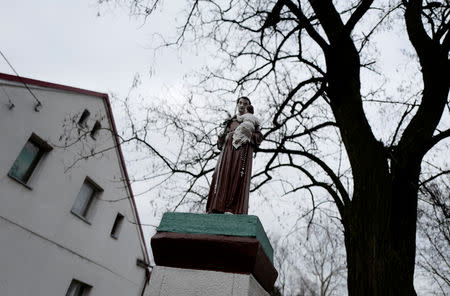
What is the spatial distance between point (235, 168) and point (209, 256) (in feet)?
3.43

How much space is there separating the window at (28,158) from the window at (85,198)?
1964 mm

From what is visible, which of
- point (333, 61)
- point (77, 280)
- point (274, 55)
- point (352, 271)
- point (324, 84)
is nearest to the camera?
point (352, 271)

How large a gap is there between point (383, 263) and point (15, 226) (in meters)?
8.48

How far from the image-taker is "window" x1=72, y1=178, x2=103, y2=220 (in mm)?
10062

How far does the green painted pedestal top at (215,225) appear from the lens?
82.0 inches

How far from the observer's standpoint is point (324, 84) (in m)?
5.56

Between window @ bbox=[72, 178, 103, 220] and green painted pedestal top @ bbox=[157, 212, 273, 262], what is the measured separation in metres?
8.81

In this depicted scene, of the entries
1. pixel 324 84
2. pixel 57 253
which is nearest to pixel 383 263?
pixel 324 84

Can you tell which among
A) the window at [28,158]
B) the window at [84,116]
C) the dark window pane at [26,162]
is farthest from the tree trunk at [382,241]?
the window at [84,116]

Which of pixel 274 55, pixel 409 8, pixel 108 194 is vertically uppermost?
pixel 274 55

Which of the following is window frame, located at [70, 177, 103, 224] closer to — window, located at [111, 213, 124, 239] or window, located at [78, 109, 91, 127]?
window, located at [111, 213, 124, 239]

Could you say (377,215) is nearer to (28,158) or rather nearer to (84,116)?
(28,158)

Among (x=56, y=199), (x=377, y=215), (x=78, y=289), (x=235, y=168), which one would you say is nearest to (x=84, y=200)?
(x=56, y=199)

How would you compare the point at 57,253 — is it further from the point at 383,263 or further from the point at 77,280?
the point at 383,263
